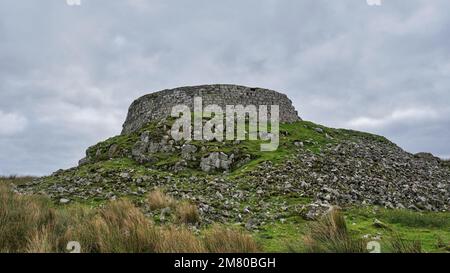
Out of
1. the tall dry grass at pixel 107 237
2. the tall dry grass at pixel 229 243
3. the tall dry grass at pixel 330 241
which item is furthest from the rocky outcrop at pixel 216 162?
the tall dry grass at pixel 229 243

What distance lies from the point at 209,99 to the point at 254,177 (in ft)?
53.0

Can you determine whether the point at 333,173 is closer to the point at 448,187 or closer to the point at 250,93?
the point at 448,187

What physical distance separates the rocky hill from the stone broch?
4.83 meters

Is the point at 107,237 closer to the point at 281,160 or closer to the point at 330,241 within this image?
the point at 330,241

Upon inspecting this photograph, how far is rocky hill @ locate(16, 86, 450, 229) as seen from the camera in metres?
16.2

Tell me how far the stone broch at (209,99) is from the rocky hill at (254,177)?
4827 millimetres

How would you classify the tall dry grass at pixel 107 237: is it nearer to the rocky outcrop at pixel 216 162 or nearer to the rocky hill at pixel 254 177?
the rocky hill at pixel 254 177

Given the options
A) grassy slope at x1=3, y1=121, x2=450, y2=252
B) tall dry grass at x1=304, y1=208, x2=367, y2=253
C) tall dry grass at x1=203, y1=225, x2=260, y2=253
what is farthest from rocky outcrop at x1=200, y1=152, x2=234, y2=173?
tall dry grass at x1=203, y1=225, x2=260, y2=253

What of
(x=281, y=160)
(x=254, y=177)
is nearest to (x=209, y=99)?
(x=281, y=160)

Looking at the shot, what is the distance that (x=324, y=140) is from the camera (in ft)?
99.3

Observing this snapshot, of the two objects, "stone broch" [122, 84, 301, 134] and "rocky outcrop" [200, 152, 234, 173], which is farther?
"stone broch" [122, 84, 301, 134]

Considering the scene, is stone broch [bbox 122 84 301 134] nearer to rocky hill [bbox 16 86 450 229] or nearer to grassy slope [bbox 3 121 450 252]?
grassy slope [bbox 3 121 450 252]

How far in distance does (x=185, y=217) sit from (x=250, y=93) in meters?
25.7
